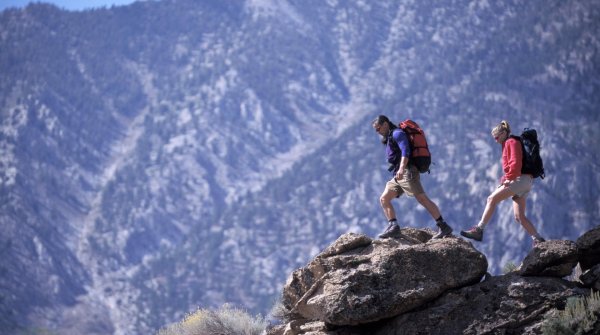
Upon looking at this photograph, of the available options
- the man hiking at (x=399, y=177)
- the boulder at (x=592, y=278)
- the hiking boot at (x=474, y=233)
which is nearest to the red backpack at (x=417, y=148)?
the man hiking at (x=399, y=177)

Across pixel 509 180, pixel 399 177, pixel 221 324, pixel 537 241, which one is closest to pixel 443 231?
pixel 399 177

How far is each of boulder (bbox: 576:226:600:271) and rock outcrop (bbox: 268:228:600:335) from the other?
0.6 inches

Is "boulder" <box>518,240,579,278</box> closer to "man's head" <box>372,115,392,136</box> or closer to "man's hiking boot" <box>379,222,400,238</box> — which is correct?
"man's hiking boot" <box>379,222,400,238</box>

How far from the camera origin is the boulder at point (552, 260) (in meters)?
15.3

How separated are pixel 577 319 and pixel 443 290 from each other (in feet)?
6.82

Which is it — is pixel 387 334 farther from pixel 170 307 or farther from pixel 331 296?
pixel 170 307

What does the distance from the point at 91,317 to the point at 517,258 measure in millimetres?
72607

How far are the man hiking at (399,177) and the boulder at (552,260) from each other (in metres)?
1.56

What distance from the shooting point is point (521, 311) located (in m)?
15.0

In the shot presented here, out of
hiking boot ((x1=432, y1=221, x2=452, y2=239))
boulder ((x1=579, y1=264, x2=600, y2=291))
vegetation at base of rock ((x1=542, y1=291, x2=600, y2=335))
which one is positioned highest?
hiking boot ((x1=432, y1=221, x2=452, y2=239))

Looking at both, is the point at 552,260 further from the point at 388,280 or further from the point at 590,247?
the point at 388,280

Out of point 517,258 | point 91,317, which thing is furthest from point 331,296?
point 91,317

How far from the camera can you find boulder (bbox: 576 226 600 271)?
15695 mm

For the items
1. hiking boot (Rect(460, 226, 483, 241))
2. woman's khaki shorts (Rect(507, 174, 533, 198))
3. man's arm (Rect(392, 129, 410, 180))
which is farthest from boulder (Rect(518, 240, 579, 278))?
man's arm (Rect(392, 129, 410, 180))
